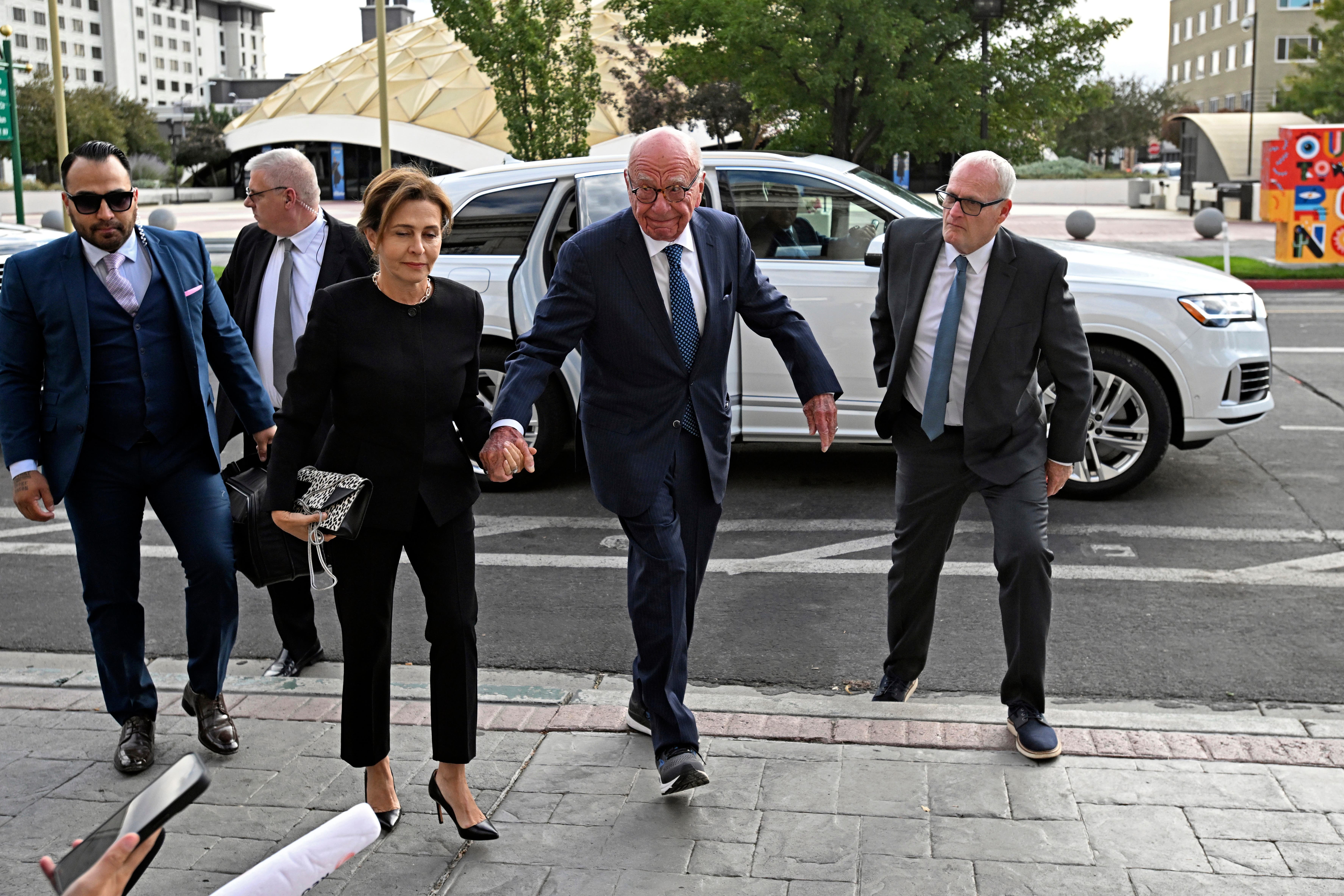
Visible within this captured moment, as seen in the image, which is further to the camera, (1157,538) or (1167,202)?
(1167,202)

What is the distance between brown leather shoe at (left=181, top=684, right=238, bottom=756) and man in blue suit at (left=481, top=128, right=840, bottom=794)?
1319mm

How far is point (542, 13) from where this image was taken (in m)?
24.2

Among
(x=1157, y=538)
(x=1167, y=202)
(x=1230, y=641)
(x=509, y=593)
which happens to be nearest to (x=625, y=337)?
(x=509, y=593)

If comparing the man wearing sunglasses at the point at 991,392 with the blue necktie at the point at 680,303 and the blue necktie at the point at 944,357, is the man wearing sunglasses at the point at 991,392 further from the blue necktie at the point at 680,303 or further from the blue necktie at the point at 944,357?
the blue necktie at the point at 680,303

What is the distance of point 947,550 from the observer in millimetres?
4840

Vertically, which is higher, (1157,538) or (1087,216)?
(1087,216)

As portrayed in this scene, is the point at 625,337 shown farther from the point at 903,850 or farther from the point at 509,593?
the point at 509,593

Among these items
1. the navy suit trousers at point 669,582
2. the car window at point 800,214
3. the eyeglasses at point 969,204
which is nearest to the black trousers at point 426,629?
the navy suit trousers at point 669,582

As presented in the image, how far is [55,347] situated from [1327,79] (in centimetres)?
4376

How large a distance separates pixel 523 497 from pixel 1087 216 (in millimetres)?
19500

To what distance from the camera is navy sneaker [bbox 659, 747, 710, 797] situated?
3.76 m

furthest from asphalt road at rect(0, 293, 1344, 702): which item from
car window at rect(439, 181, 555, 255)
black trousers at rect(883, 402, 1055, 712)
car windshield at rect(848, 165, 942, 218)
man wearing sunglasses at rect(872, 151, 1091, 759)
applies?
car windshield at rect(848, 165, 942, 218)

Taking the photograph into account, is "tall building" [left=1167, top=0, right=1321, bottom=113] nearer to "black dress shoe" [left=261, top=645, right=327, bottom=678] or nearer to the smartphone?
"black dress shoe" [left=261, top=645, right=327, bottom=678]

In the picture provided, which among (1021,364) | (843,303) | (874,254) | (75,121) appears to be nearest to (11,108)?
(843,303)
